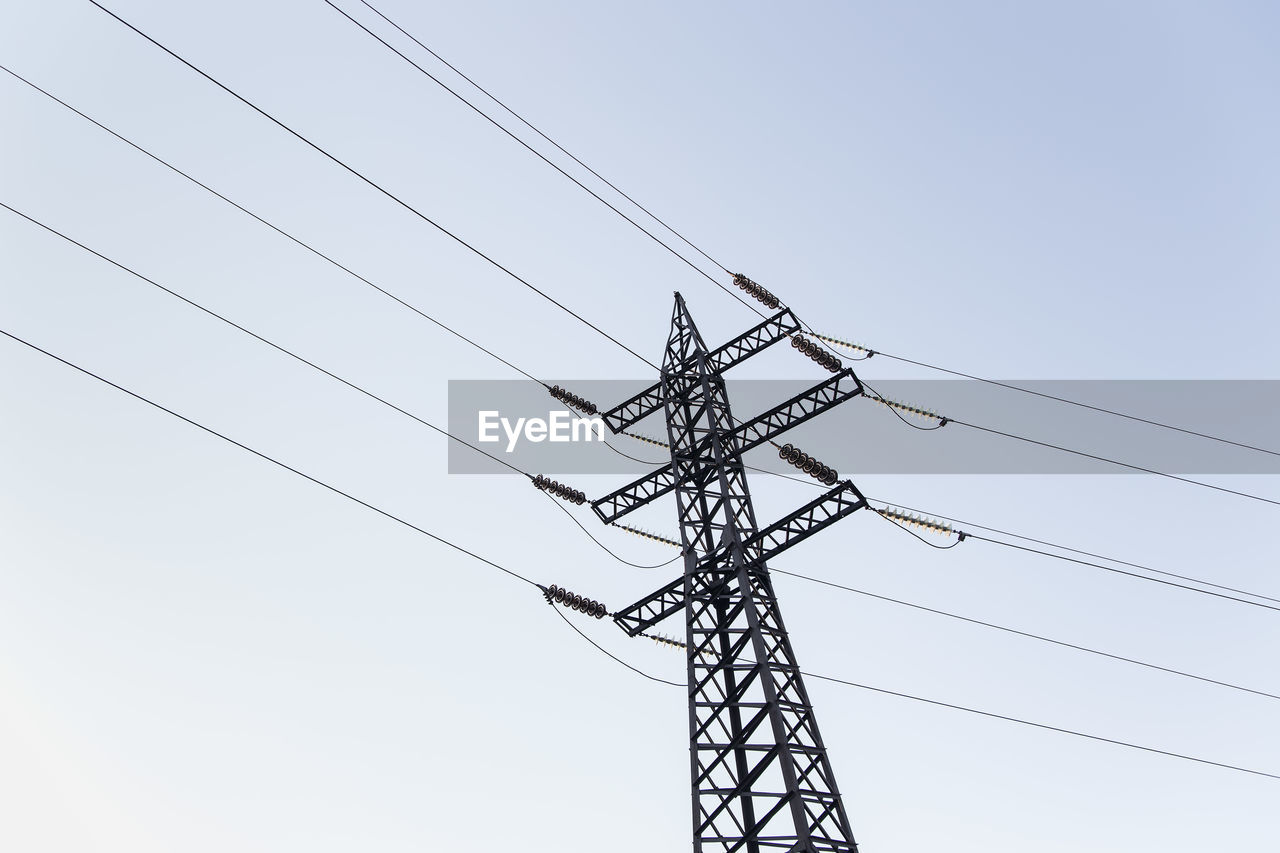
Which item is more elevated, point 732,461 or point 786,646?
point 732,461

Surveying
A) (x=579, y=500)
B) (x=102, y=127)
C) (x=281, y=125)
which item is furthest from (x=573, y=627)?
(x=102, y=127)

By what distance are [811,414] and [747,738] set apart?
555 cm

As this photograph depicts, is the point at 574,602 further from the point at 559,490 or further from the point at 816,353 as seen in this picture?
the point at 816,353

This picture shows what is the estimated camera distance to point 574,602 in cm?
1564

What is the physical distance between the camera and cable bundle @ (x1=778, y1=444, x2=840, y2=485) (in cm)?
1459

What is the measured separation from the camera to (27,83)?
12711 millimetres

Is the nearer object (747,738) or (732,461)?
(747,738)

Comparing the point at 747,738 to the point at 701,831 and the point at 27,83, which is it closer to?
the point at 701,831

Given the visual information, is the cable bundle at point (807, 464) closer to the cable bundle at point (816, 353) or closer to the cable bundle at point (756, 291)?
the cable bundle at point (816, 353)

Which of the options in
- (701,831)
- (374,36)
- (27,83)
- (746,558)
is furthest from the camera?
(374,36)

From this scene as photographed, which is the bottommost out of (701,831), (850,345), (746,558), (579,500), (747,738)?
(701,831)

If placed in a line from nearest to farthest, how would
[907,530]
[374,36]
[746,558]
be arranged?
[746,558] → [907,530] → [374,36]

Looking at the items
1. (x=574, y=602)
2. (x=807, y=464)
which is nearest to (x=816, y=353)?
(x=807, y=464)

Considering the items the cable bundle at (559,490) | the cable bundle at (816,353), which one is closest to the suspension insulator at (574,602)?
the cable bundle at (559,490)
